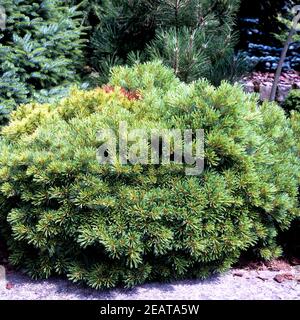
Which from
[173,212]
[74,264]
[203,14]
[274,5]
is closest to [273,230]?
[173,212]

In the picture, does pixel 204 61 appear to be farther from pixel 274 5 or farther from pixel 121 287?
pixel 274 5

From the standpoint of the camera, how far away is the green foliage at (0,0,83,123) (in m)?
4.77

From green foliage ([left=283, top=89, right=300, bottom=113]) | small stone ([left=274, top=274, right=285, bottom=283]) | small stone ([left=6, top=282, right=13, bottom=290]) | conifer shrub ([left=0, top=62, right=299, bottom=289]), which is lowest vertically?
small stone ([left=274, top=274, right=285, bottom=283])

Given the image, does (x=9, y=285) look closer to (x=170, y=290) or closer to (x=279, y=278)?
(x=170, y=290)

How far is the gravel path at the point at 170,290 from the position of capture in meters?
3.29

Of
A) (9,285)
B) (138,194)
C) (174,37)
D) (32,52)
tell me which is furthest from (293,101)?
(9,285)

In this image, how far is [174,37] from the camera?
16.0 ft

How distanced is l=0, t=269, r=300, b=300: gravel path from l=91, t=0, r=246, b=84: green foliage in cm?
223

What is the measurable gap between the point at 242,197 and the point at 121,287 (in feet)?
3.31

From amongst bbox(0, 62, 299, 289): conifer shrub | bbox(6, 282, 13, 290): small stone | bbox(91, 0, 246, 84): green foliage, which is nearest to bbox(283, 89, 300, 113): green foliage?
bbox(91, 0, 246, 84): green foliage

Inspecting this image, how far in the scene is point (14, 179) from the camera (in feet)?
11.1

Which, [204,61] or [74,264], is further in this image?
[204,61]

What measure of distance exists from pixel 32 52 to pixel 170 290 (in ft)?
8.99

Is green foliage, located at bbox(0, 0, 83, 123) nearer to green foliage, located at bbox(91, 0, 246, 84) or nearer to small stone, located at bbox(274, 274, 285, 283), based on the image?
green foliage, located at bbox(91, 0, 246, 84)
